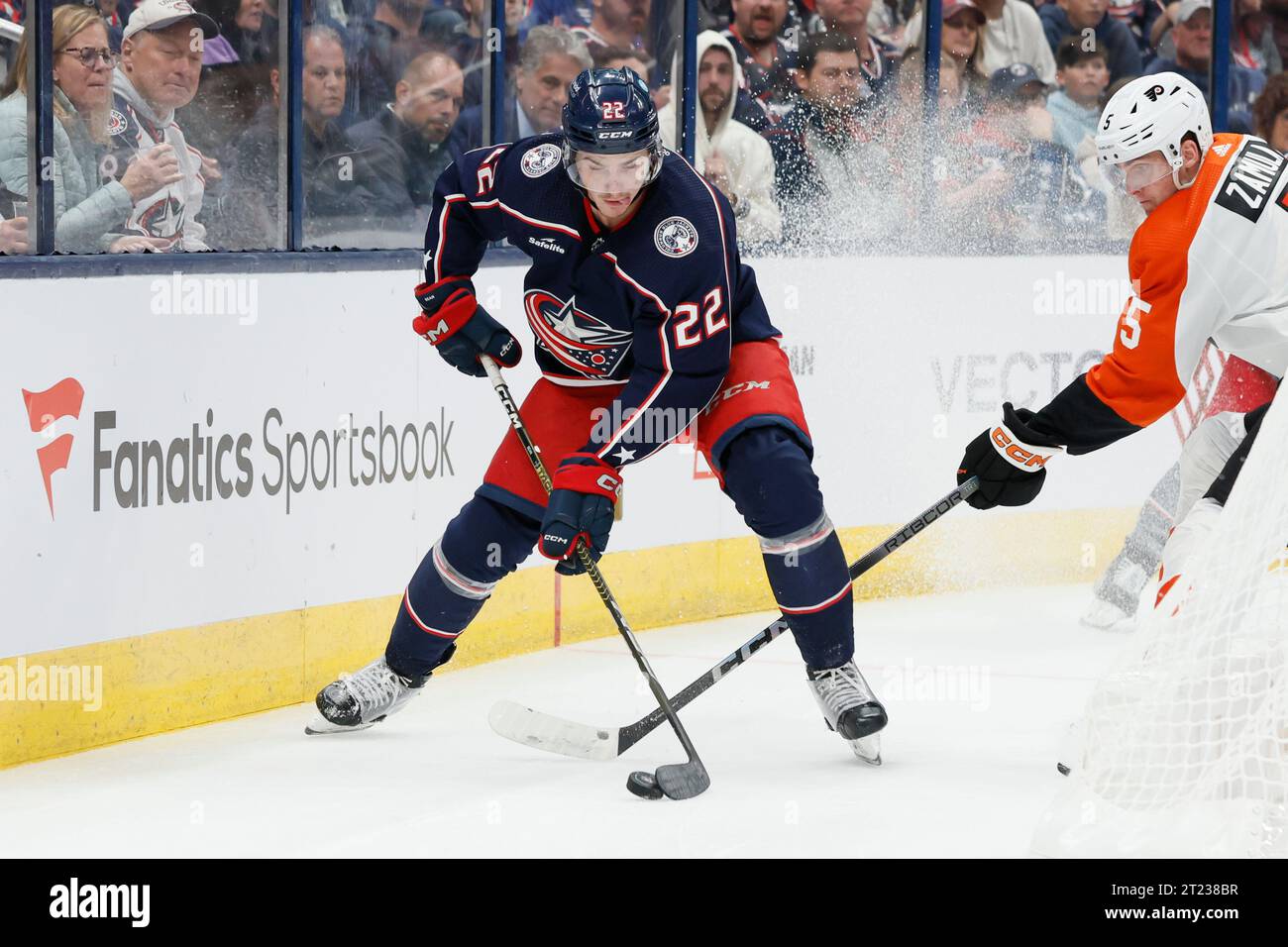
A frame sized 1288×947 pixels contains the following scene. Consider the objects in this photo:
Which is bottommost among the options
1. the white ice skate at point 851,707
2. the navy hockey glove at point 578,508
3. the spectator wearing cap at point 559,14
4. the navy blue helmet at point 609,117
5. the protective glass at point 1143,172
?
the white ice skate at point 851,707


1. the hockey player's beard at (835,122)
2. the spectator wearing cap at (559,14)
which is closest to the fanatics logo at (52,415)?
the spectator wearing cap at (559,14)

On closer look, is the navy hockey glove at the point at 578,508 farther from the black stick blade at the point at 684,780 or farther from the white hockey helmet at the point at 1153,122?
the white hockey helmet at the point at 1153,122

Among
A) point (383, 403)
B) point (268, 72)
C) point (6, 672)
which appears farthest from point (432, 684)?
point (268, 72)

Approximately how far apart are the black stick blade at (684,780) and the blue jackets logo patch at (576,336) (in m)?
0.73

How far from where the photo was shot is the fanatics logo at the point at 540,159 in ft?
11.5

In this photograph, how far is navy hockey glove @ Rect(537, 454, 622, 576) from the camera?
3.30 m

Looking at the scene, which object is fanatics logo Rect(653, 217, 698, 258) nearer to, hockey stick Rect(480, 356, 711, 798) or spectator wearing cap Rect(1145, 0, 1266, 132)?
hockey stick Rect(480, 356, 711, 798)

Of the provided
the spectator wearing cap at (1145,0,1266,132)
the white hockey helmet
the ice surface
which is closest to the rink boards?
the ice surface

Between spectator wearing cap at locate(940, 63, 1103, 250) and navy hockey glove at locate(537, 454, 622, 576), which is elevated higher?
spectator wearing cap at locate(940, 63, 1103, 250)

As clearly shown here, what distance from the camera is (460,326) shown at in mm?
3697

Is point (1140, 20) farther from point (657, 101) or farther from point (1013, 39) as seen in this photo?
point (657, 101)

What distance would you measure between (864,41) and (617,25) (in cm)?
106

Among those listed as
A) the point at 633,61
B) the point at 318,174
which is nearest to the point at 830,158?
the point at 633,61

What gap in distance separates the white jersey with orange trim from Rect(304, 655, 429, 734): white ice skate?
1.37 metres
